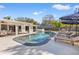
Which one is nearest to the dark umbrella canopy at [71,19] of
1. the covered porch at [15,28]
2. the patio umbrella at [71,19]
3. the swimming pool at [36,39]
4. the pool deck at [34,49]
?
the patio umbrella at [71,19]

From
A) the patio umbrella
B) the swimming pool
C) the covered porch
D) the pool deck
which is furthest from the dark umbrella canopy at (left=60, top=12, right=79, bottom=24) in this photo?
the covered porch

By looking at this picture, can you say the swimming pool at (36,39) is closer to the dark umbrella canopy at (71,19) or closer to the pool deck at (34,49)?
the pool deck at (34,49)

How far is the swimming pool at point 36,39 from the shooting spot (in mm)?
5402

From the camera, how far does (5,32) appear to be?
5445 mm

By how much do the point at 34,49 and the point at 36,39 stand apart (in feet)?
0.74

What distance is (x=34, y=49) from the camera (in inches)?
211

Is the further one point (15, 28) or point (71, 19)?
point (15, 28)

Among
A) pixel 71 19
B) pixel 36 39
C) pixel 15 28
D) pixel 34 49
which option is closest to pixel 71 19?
pixel 71 19

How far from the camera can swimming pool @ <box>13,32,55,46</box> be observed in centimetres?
540

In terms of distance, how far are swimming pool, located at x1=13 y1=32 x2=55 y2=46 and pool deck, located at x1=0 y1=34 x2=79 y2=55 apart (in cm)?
8

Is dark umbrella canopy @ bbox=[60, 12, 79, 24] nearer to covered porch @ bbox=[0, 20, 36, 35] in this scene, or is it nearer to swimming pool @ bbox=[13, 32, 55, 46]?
swimming pool @ bbox=[13, 32, 55, 46]

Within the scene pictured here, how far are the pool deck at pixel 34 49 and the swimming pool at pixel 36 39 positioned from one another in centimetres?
8

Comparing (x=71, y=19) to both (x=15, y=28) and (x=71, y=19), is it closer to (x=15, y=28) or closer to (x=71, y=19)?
(x=71, y=19)
